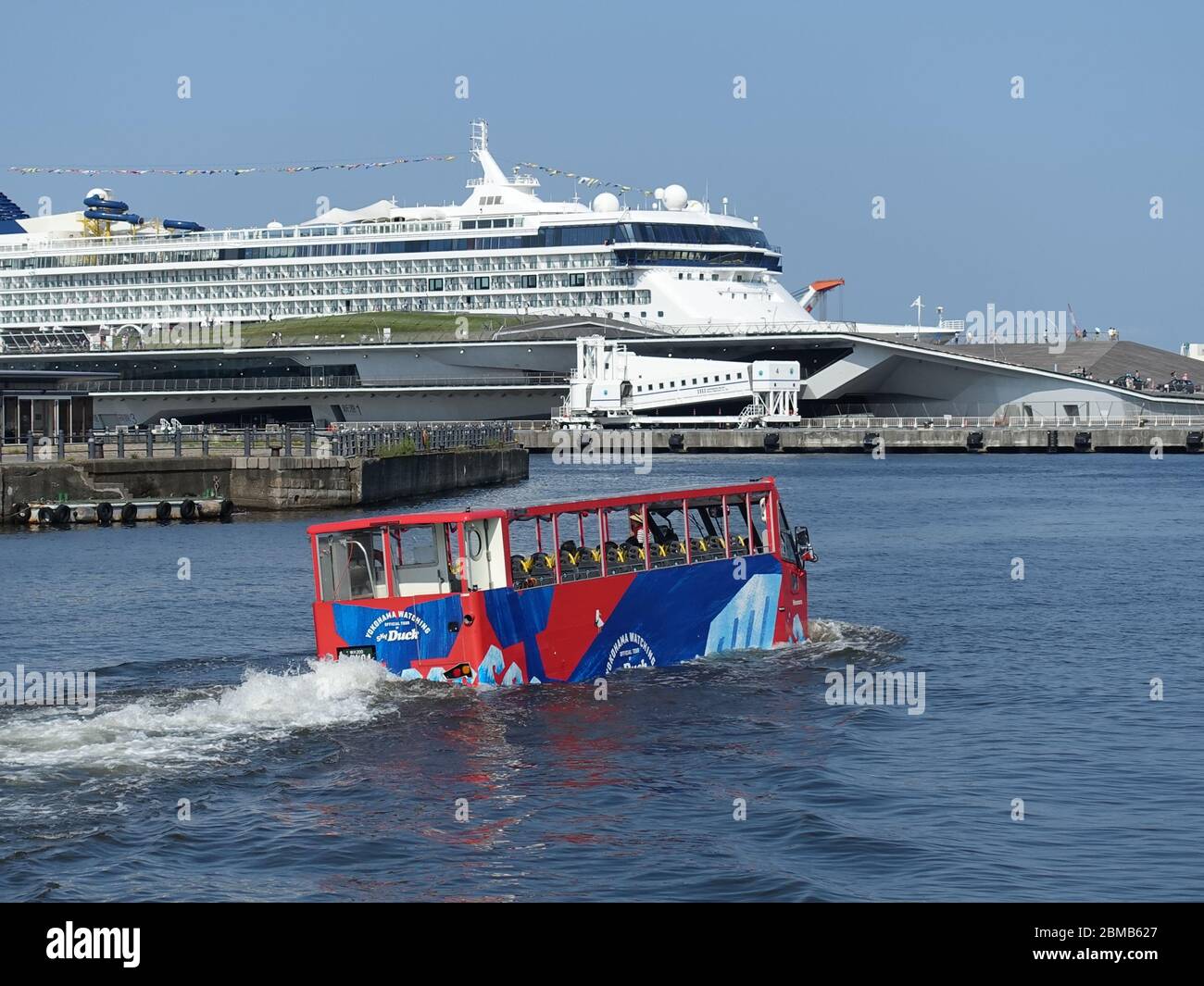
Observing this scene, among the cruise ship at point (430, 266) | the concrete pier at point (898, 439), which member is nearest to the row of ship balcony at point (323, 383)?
the cruise ship at point (430, 266)

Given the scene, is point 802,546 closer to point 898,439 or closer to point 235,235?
point 898,439

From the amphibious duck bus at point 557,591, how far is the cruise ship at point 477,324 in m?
70.1

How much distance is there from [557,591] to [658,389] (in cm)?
7504

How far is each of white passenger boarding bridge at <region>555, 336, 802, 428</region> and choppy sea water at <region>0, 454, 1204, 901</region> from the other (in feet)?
205

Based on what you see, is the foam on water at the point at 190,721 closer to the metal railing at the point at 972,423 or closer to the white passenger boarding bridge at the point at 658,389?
the metal railing at the point at 972,423

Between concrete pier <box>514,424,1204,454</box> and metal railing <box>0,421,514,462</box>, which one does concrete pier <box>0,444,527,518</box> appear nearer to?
metal railing <box>0,421,514,462</box>

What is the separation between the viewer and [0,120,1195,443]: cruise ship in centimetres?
9662

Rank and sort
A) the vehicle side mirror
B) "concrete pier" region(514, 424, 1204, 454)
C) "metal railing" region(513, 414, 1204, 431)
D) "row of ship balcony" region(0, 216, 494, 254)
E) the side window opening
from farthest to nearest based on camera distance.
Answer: "row of ship balcony" region(0, 216, 494, 254) → "metal railing" region(513, 414, 1204, 431) → "concrete pier" region(514, 424, 1204, 454) → the vehicle side mirror → the side window opening

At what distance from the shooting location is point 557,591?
21.4 meters

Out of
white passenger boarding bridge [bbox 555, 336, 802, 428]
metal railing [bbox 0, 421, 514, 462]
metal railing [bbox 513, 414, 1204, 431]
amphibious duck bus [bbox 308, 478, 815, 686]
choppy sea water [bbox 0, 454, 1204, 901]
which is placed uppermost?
white passenger boarding bridge [bbox 555, 336, 802, 428]

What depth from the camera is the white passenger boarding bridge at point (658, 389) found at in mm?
93688

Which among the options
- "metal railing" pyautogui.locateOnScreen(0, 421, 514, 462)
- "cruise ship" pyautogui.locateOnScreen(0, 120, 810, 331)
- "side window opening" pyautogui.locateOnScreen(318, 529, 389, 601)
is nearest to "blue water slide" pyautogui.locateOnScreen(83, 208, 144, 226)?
"cruise ship" pyautogui.locateOnScreen(0, 120, 810, 331)
